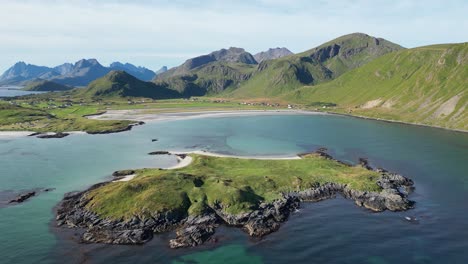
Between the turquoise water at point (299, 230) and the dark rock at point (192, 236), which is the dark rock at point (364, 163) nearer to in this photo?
the turquoise water at point (299, 230)

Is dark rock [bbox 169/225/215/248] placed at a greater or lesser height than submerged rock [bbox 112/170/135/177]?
lesser

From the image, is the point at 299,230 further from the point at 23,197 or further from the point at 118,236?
the point at 23,197

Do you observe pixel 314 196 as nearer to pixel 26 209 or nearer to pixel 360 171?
pixel 360 171

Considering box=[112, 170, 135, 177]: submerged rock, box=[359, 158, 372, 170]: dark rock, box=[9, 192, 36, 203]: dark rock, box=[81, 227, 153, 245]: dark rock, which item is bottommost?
box=[81, 227, 153, 245]: dark rock

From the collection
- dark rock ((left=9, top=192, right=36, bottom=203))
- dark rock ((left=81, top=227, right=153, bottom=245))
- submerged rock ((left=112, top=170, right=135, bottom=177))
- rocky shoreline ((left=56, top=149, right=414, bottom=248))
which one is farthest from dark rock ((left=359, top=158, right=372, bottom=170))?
dark rock ((left=9, top=192, right=36, bottom=203))

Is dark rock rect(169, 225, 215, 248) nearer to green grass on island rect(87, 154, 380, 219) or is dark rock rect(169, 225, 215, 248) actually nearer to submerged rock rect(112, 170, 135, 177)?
green grass on island rect(87, 154, 380, 219)

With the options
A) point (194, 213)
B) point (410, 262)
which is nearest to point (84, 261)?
point (194, 213)

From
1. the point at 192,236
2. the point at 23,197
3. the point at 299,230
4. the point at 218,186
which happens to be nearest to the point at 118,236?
the point at 192,236
